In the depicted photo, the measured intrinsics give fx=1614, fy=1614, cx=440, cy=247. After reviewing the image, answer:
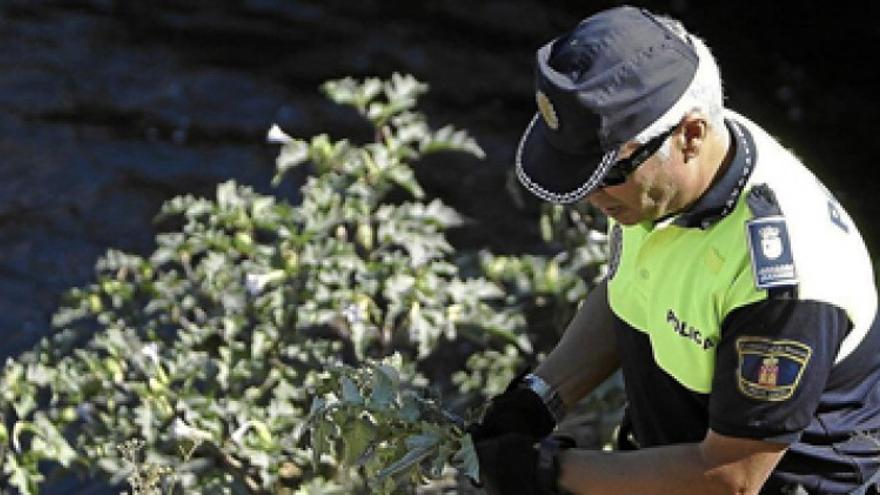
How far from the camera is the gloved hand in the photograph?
2941 millimetres

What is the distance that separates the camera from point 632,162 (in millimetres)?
2562

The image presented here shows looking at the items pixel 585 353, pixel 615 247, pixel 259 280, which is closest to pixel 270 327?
pixel 259 280

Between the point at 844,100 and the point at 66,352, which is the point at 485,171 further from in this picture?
the point at 66,352

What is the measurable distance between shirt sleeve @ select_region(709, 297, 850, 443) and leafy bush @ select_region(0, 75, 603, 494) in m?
1.09

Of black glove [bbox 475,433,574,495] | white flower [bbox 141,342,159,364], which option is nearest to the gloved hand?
black glove [bbox 475,433,574,495]

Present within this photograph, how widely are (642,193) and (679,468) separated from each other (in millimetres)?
506

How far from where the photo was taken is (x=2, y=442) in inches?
155

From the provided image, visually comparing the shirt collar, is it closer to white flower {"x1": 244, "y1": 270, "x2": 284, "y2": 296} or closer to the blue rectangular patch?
the blue rectangular patch

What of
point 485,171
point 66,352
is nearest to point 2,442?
point 66,352

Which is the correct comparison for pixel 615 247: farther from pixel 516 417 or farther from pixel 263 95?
pixel 263 95

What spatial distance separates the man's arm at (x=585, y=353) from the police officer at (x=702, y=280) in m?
0.26

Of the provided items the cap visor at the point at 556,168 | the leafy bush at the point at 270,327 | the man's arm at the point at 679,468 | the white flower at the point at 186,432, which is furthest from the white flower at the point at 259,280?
the cap visor at the point at 556,168

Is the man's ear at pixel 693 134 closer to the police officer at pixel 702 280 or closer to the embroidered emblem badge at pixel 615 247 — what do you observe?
the police officer at pixel 702 280

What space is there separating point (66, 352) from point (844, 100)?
398 cm
